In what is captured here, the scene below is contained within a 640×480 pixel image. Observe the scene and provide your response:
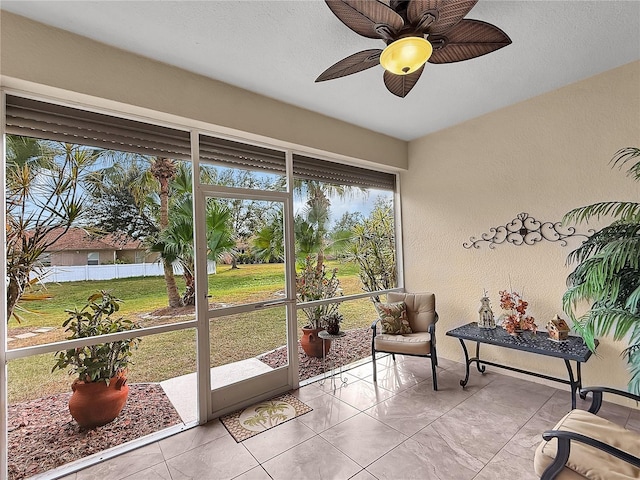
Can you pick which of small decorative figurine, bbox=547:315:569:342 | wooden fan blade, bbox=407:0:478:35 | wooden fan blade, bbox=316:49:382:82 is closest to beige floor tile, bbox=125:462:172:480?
wooden fan blade, bbox=316:49:382:82

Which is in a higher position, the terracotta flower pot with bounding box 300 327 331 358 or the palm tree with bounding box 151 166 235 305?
the palm tree with bounding box 151 166 235 305

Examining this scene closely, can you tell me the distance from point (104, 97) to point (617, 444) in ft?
11.9

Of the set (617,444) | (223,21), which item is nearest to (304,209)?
(223,21)

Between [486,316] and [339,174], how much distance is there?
2.33 meters

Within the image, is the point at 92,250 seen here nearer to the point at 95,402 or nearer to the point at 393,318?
the point at 95,402

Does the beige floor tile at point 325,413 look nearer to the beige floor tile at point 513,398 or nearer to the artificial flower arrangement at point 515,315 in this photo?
the beige floor tile at point 513,398

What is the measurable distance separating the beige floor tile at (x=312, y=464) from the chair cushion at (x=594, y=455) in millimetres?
1100

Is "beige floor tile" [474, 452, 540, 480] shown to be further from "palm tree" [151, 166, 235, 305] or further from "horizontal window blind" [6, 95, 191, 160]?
"horizontal window blind" [6, 95, 191, 160]

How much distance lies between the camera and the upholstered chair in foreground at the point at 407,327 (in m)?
2.98

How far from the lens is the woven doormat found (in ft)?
7.77

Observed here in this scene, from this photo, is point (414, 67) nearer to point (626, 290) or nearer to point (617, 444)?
point (626, 290)

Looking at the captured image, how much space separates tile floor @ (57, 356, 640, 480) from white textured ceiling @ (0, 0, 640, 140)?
2896 mm

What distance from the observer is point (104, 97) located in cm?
203

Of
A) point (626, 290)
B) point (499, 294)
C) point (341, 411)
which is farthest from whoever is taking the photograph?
point (499, 294)
